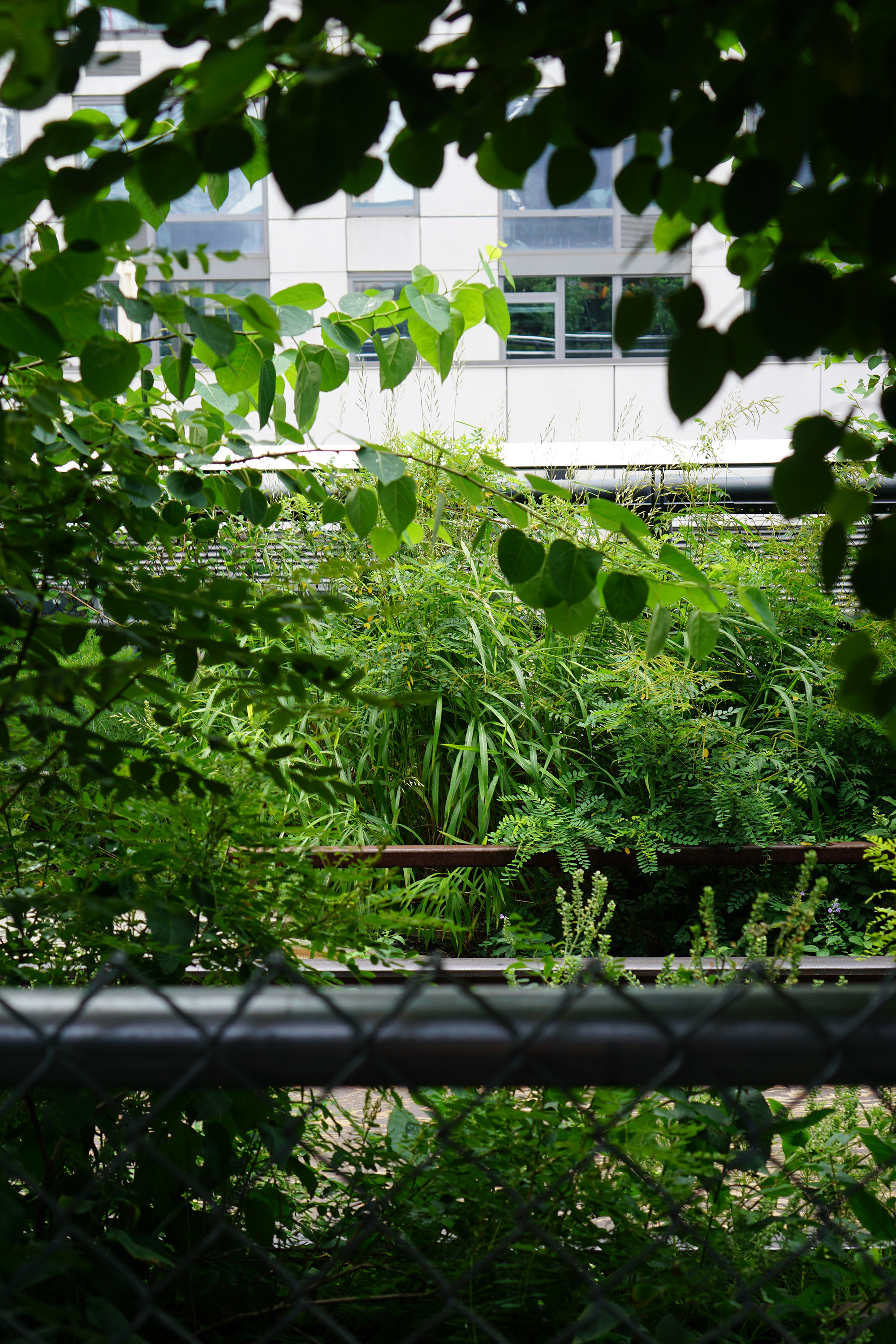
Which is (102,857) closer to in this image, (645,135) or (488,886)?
(645,135)

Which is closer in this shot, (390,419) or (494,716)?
(494,716)

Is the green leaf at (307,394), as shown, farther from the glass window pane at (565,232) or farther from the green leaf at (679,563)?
the glass window pane at (565,232)

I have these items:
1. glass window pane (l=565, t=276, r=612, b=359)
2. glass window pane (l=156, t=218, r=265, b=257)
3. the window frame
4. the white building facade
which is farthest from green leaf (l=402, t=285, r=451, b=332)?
glass window pane (l=156, t=218, r=265, b=257)

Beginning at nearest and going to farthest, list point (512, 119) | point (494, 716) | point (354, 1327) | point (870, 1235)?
point (512, 119)
point (354, 1327)
point (870, 1235)
point (494, 716)

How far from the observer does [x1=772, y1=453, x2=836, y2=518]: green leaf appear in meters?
0.69

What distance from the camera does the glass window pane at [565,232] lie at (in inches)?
438

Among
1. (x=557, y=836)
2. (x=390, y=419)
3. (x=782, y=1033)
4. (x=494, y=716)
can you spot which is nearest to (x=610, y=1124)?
(x=782, y=1033)

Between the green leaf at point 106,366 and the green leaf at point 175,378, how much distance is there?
231 millimetres

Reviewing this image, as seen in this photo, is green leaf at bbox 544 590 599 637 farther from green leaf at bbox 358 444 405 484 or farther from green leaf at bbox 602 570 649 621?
green leaf at bbox 358 444 405 484

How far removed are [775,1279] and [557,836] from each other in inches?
76.5

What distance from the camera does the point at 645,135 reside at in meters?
0.74

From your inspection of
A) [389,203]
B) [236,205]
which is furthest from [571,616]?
[236,205]

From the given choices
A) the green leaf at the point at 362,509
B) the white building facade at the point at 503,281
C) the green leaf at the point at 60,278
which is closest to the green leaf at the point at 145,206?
the green leaf at the point at 60,278

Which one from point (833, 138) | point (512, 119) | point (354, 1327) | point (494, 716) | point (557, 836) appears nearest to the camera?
point (833, 138)
